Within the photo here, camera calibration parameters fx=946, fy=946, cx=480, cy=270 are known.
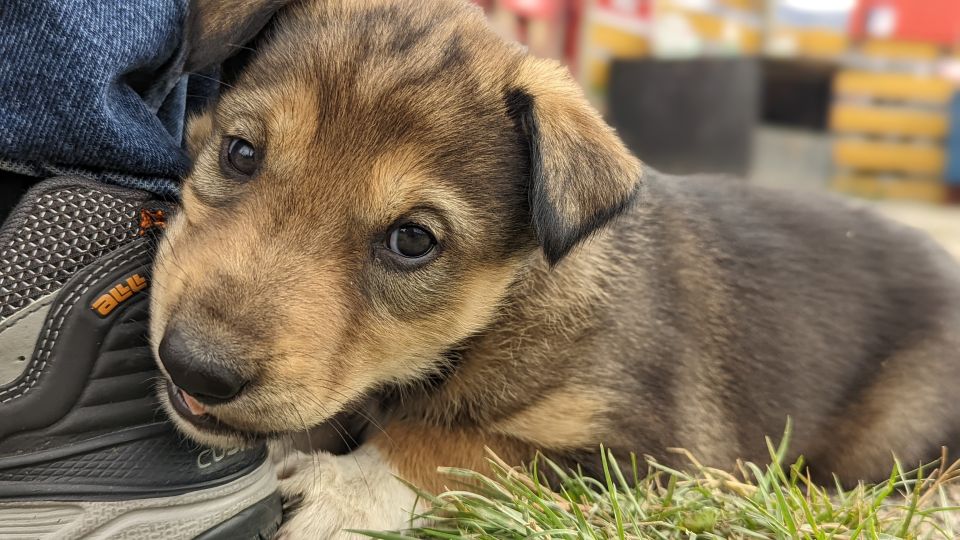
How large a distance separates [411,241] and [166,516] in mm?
912

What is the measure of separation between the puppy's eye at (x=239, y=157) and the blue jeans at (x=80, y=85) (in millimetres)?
196

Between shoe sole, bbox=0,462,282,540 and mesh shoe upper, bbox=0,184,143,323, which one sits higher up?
mesh shoe upper, bbox=0,184,143,323

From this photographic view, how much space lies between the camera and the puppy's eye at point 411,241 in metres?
2.46

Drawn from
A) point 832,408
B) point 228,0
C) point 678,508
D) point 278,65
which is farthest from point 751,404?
point 228,0

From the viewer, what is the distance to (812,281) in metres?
3.44

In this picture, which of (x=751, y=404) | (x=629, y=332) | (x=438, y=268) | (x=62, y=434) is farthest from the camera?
(x=751, y=404)

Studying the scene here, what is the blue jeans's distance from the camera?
89.7 inches

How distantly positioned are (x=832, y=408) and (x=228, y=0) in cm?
243

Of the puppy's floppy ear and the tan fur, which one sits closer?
the puppy's floppy ear

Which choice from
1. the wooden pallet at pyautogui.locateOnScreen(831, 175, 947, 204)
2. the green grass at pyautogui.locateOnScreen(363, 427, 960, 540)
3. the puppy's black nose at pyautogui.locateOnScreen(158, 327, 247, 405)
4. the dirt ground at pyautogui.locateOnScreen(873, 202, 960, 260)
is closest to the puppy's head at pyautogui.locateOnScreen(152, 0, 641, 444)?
the puppy's black nose at pyautogui.locateOnScreen(158, 327, 247, 405)

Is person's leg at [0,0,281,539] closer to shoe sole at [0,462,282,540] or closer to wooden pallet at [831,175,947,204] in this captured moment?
shoe sole at [0,462,282,540]

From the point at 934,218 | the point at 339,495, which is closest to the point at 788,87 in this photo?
the point at 934,218

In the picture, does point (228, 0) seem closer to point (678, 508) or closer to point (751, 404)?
point (678, 508)

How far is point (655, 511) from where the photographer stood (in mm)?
2469
